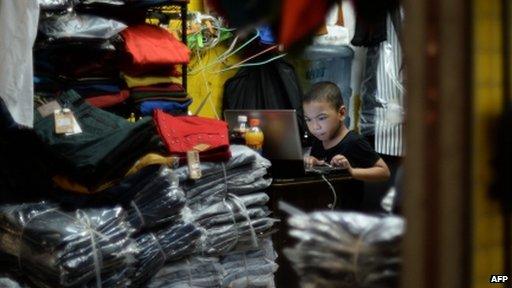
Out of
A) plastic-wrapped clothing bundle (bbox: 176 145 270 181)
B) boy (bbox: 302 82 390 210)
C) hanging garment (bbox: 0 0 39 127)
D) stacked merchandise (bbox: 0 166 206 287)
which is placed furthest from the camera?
boy (bbox: 302 82 390 210)

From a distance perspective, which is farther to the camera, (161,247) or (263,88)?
(263,88)

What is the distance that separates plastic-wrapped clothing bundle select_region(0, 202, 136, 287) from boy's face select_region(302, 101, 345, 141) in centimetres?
109

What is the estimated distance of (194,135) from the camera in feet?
9.95

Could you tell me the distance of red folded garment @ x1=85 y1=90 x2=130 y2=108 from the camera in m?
2.98

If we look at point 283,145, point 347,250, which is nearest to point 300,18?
point 347,250

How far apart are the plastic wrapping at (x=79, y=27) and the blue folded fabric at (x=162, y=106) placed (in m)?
0.34

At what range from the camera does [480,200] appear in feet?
2.74

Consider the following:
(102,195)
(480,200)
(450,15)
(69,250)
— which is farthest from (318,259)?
(102,195)

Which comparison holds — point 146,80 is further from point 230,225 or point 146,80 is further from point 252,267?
point 252,267

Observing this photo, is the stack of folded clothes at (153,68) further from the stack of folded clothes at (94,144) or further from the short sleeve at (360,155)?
the short sleeve at (360,155)

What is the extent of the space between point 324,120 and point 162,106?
30.4 inches

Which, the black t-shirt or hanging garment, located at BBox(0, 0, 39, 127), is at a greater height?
hanging garment, located at BBox(0, 0, 39, 127)

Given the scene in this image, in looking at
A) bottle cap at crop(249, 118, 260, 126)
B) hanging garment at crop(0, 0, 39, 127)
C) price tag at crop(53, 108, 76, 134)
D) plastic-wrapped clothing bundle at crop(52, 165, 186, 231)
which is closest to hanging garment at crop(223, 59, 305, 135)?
bottle cap at crop(249, 118, 260, 126)

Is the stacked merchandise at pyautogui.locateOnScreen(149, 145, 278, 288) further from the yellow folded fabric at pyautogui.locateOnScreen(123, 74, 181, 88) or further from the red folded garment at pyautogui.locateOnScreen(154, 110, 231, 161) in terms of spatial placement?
the yellow folded fabric at pyautogui.locateOnScreen(123, 74, 181, 88)
